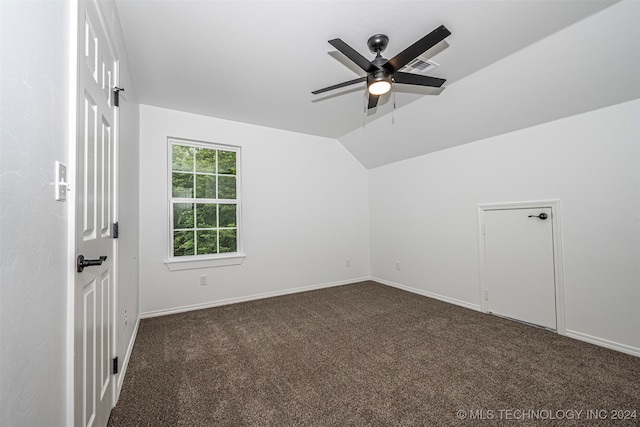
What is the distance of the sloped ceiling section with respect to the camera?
76.0 inches

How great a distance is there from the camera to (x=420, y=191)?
4.12 metres

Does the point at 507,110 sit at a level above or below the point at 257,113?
below

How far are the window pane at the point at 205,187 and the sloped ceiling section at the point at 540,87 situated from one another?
2.57 metres

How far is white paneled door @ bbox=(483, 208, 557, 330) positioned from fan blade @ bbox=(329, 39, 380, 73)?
7.81 ft

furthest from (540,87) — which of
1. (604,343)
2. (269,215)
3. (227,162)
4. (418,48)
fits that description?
(227,162)

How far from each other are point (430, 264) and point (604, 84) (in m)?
2.63

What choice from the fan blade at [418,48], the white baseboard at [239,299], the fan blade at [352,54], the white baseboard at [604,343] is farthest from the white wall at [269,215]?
the white baseboard at [604,343]

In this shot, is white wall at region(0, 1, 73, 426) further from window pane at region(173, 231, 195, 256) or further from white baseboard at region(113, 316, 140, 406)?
window pane at region(173, 231, 195, 256)

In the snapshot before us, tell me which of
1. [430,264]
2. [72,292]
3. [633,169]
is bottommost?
[430,264]

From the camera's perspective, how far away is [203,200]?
3680 mm

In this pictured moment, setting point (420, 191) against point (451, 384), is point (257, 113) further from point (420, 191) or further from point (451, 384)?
point (451, 384)

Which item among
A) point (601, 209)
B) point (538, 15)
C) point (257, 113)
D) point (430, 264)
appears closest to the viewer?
point (538, 15)

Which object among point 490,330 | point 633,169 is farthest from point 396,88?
point 490,330

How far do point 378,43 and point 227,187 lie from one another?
270 cm
